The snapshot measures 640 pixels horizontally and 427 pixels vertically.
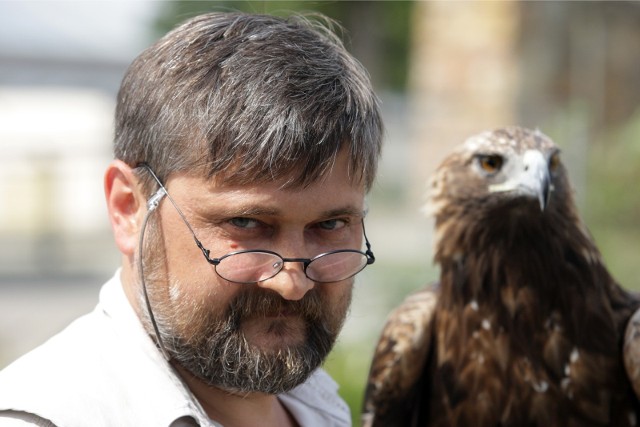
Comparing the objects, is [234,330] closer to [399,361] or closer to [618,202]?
[399,361]

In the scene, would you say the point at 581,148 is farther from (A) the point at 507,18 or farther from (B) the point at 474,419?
(B) the point at 474,419

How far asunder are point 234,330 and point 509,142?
1.80m

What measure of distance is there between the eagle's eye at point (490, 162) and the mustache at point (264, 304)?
5.33ft

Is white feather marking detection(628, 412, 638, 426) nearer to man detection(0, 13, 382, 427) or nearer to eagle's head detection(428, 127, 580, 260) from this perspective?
eagle's head detection(428, 127, 580, 260)

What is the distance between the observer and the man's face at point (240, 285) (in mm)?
2066

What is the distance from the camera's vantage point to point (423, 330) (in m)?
3.80

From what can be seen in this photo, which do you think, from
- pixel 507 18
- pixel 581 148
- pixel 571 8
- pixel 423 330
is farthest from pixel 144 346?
pixel 571 8

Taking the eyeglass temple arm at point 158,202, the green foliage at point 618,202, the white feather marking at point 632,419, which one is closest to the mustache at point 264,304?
the eyeglass temple arm at point 158,202

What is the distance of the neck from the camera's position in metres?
2.24

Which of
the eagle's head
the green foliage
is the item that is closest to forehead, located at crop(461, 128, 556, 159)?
the eagle's head

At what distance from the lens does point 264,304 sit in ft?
6.88

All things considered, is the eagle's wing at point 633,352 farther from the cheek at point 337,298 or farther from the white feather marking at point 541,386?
the cheek at point 337,298

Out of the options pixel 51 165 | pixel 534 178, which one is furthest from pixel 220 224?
pixel 51 165

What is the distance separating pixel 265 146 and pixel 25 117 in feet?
66.5
